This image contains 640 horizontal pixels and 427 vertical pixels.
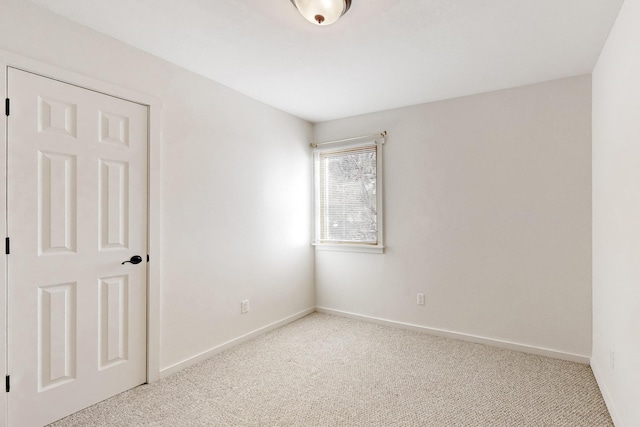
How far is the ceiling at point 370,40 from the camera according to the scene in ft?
6.40

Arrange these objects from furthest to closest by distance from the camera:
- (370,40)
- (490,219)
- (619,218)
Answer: (490,219), (370,40), (619,218)

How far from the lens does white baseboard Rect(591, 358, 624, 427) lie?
193 cm

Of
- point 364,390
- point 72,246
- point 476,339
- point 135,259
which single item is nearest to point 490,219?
point 476,339

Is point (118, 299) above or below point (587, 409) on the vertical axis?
above

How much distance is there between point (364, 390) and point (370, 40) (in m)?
2.48

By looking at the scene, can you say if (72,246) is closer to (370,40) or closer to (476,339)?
(370,40)

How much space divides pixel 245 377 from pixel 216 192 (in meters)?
1.59

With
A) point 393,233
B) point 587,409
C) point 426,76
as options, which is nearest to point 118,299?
point 393,233

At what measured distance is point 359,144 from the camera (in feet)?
13.0

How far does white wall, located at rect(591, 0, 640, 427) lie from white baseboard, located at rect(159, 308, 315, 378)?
9.28ft

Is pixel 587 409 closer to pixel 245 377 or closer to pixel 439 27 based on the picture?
pixel 245 377

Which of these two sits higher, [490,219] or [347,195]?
[347,195]

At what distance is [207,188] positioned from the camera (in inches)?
116

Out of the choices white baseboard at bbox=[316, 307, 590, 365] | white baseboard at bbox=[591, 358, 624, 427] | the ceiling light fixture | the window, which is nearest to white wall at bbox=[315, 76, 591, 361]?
white baseboard at bbox=[316, 307, 590, 365]
